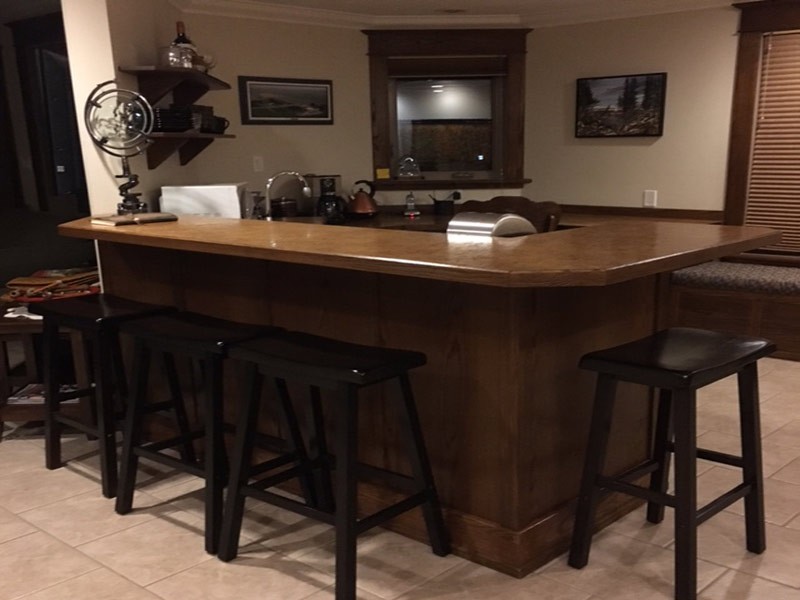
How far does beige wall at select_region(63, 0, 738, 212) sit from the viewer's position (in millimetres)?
4684

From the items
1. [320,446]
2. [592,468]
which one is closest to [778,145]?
[592,468]

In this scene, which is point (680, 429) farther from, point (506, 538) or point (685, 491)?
point (506, 538)

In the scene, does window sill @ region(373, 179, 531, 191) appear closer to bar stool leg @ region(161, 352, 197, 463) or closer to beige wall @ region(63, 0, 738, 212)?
beige wall @ region(63, 0, 738, 212)

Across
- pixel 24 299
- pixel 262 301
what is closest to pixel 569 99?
pixel 262 301

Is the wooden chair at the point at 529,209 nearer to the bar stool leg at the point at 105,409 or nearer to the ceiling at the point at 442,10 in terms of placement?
the ceiling at the point at 442,10

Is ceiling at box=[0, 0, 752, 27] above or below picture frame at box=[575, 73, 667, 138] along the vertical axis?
above

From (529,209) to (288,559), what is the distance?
2940 mm

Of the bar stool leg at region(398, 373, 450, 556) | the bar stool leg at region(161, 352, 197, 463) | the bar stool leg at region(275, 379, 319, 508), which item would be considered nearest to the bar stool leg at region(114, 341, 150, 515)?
the bar stool leg at region(161, 352, 197, 463)

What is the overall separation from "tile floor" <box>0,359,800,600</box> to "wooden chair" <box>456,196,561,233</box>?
6.52ft

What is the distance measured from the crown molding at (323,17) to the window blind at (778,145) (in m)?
1.74

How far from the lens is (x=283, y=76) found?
4.93 meters

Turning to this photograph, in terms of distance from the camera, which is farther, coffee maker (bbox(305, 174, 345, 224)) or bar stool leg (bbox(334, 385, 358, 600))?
coffee maker (bbox(305, 174, 345, 224))

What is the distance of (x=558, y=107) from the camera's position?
539 centimetres

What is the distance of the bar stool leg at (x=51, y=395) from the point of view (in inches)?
114
